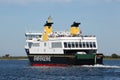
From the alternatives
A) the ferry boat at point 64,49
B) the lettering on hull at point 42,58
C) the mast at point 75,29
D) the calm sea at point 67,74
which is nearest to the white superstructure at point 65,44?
the ferry boat at point 64,49

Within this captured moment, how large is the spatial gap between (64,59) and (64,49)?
3.46 meters

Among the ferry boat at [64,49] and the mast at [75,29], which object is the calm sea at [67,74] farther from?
the mast at [75,29]

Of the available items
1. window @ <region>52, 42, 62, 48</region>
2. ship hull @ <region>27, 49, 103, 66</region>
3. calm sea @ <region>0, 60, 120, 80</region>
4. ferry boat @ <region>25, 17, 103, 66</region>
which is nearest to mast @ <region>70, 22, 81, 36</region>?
ferry boat @ <region>25, 17, 103, 66</region>

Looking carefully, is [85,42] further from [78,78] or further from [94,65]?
[78,78]

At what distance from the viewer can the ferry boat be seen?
97.2m

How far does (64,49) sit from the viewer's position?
336ft

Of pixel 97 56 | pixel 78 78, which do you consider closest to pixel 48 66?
pixel 97 56

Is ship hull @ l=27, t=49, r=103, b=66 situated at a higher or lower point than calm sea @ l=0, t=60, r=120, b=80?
higher

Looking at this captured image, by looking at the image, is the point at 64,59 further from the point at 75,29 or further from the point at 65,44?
the point at 75,29

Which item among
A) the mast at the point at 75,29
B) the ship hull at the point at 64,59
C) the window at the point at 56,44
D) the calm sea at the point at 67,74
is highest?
the mast at the point at 75,29

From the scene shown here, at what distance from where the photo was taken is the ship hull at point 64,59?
96.2 meters

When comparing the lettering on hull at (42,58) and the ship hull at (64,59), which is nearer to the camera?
the ship hull at (64,59)

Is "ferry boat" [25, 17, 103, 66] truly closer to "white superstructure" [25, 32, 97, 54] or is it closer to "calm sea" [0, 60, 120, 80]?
"white superstructure" [25, 32, 97, 54]

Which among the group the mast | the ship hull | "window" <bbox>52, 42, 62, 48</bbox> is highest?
the mast
